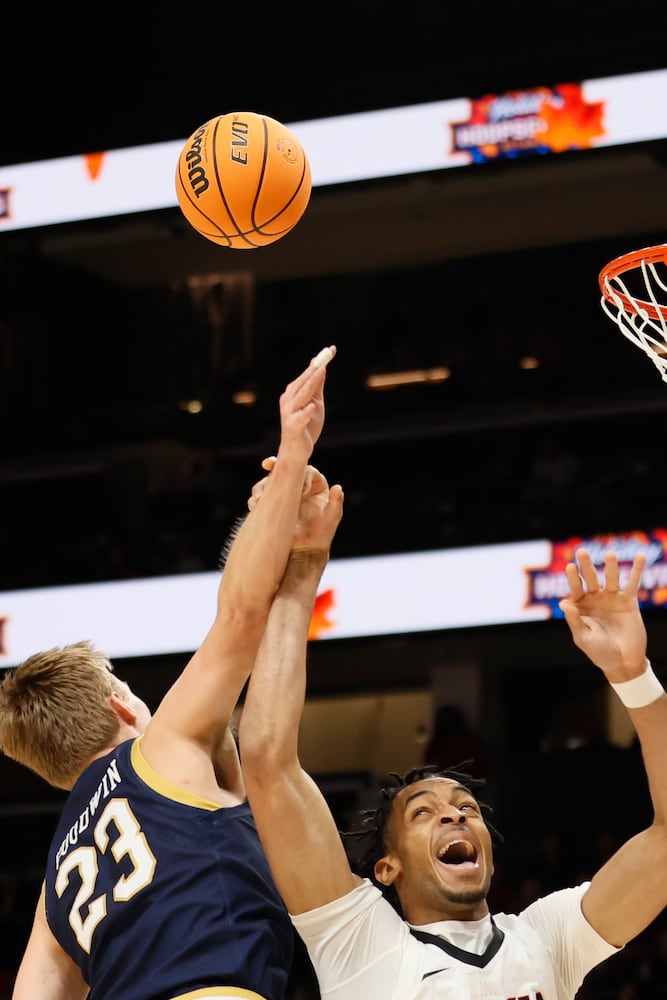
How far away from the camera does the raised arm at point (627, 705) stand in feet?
9.52

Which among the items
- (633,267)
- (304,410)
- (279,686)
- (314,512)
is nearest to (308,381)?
(304,410)

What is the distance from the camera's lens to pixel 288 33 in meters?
12.3

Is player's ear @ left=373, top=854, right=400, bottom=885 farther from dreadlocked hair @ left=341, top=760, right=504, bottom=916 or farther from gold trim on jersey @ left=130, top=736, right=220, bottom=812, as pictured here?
gold trim on jersey @ left=130, top=736, right=220, bottom=812

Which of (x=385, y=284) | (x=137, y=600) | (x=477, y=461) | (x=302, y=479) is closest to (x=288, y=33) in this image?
(x=385, y=284)

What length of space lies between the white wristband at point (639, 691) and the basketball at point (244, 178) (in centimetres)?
200

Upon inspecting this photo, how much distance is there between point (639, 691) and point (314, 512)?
731 mm

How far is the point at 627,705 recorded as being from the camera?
2908 millimetres

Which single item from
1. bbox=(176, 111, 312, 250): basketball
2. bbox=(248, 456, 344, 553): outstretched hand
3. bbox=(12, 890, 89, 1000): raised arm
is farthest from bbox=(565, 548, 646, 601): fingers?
bbox=(176, 111, 312, 250): basketball

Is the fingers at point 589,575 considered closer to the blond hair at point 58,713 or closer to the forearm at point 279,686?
the forearm at point 279,686

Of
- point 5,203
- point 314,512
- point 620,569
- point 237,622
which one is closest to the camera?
point 237,622

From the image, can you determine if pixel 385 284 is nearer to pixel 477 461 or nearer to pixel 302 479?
pixel 477 461

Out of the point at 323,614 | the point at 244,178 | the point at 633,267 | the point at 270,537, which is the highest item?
the point at 244,178

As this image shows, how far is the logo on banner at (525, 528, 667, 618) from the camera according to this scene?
9.24 metres

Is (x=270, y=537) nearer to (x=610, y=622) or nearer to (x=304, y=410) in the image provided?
(x=304, y=410)
